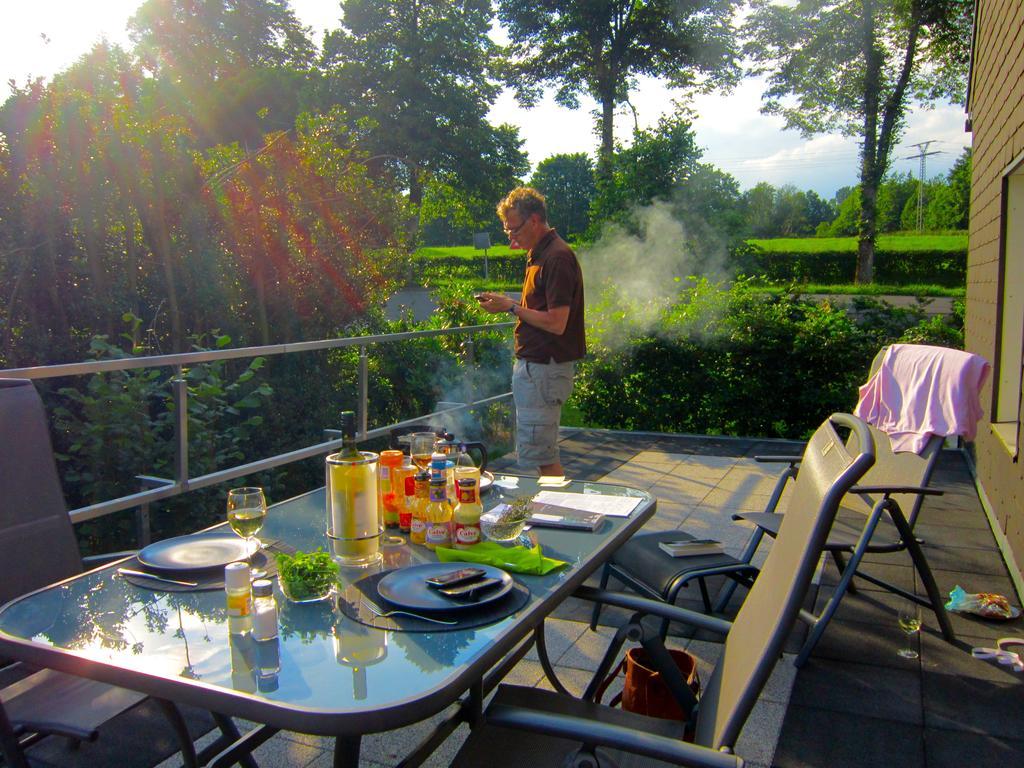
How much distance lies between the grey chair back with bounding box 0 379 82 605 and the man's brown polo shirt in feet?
8.41

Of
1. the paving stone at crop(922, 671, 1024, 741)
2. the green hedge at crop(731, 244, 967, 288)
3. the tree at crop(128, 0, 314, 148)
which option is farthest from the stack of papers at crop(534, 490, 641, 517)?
the green hedge at crop(731, 244, 967, 288)

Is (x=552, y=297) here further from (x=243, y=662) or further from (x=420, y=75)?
(x=420, y=75)

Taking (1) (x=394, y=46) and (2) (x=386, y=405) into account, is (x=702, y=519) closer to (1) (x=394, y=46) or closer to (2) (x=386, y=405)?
(2) (x=386, y=405)

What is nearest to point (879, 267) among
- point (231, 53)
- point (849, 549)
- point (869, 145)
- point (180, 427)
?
point (869, 145)

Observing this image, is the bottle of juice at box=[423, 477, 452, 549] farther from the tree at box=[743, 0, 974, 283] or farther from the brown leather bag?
the tree at box=[743, 0, 974, 283]

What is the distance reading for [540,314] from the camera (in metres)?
4.34

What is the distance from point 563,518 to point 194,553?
1.00 metres

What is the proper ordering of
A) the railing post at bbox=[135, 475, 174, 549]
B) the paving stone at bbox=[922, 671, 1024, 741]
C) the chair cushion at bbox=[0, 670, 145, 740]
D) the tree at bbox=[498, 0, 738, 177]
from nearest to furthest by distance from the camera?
the chair cushion at bbox=[0, 670, 145, 740] < the paving stone at bbox=[922, 671, 1024, 741] < the railing post at bbox=[135, 475, 174, 549] < the tree at bbox=[498, 0, 738, 177]

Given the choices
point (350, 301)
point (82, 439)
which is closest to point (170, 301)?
point (350, 301)

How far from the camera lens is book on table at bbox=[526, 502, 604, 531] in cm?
224

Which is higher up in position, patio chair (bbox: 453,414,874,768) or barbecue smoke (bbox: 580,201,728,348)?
barbecue smoke (bbox: 580,201,728,348)

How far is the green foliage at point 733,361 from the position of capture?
7.15 meters

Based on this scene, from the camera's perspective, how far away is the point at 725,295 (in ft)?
24.8

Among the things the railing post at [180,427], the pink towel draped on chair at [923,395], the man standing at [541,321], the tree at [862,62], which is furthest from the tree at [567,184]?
the railing post at [180,427]
